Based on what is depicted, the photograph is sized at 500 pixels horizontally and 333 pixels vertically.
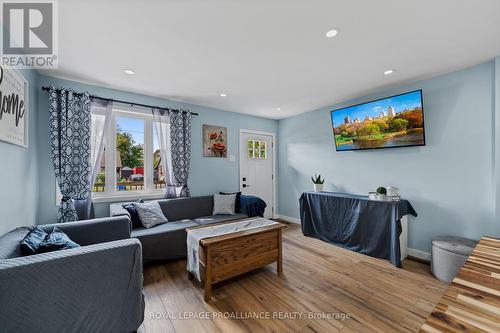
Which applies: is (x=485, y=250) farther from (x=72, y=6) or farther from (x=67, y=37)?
(x=67, y=37)

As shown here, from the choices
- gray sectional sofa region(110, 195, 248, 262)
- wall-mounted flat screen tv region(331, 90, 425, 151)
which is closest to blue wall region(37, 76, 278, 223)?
gray sectional sofa region(110, 195, 248, 262)

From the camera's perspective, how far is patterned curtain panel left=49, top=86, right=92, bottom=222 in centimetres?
257

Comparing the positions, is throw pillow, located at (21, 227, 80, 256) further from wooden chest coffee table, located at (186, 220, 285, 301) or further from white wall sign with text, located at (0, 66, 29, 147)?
wooden chest coffee table, located at (186, 220, 285, 301)

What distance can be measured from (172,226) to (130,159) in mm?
1312

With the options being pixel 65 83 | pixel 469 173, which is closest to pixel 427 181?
pixel 469 173

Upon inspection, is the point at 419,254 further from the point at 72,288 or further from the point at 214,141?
the point at 72,288

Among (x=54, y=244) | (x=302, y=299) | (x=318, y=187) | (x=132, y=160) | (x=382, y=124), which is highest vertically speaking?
(x=382, y=124)

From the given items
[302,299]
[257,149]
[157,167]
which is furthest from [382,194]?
[157,167]

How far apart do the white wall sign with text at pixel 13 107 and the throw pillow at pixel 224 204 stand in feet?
8.07

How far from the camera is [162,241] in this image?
2645 mm

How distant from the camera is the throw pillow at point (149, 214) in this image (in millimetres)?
2836

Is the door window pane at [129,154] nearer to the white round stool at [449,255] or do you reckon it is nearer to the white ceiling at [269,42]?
the white ceiling at [269,42]

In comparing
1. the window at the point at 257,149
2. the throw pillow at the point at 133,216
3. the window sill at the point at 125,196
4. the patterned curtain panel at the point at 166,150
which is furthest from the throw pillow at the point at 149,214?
the window at the point at 257,149

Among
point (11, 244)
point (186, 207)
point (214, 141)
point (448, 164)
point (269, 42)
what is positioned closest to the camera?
point (11, 244)
